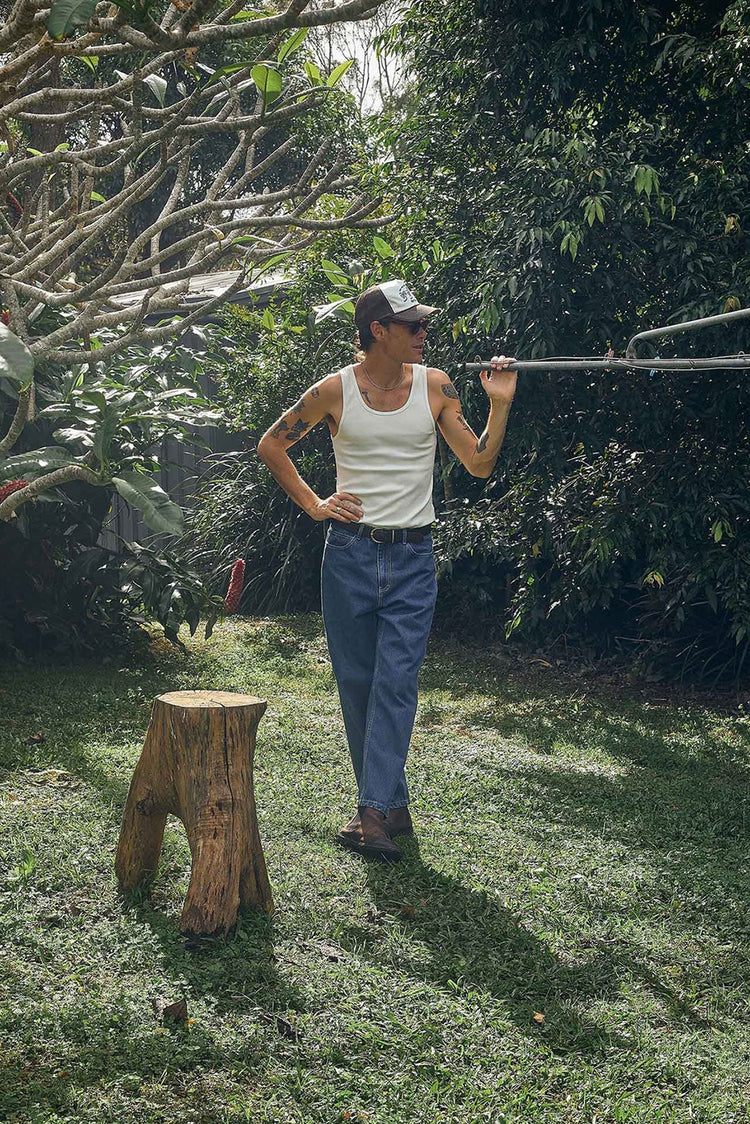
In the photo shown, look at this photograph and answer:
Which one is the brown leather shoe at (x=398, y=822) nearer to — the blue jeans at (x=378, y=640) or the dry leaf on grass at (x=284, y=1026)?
the blue jeans at (x=378, y=640)

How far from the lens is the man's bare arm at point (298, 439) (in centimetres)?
452

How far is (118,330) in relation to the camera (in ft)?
25.2

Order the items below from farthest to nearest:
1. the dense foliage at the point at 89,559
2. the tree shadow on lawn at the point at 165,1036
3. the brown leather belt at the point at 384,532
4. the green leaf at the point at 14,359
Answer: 1. the dense foliage at the point at 89,559
2. the brown leather belt at the point at 384,532
3. the tree shadow on lawn at the point at 165,1036
4. the green leaf at the point at 14,359

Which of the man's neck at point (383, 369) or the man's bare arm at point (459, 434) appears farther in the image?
the man's bare arm at point (459, 434)

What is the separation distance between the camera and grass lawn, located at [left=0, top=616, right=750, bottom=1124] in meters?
2.89

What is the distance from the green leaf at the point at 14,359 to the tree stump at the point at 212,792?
5.36ft

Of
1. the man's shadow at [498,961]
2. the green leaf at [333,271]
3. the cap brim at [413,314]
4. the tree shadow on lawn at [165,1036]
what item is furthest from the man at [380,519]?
the tree shadow on lawn at [165,1036]

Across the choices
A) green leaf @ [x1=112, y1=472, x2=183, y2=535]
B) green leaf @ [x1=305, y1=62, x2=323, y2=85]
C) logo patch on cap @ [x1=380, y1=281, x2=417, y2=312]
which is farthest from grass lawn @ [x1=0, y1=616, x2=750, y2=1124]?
green leaf @ [x1=305, y1=62, x2=323, y2=85]

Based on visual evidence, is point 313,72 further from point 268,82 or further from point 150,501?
point 150,501

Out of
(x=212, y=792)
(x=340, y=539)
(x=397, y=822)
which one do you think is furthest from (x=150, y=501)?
(x=397, y=822)

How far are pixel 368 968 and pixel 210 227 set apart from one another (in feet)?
6.95

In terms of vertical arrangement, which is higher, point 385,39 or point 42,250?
point 385,39

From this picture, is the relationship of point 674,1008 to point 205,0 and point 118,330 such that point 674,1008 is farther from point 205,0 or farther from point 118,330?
point 118,330

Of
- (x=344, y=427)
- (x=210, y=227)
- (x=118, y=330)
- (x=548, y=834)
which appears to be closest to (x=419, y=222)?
(x=118, y=330)
